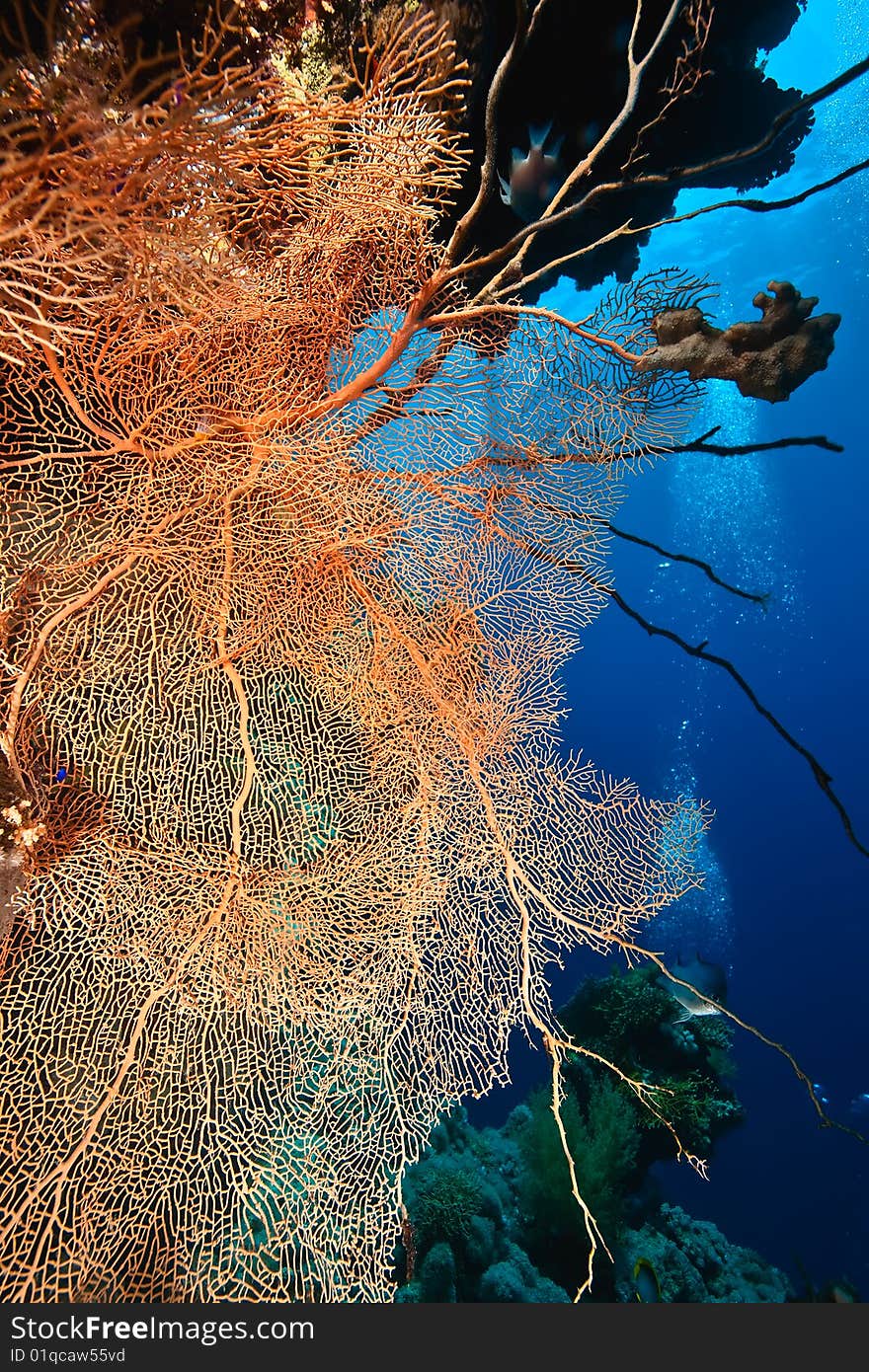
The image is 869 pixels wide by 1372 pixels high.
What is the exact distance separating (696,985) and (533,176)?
8.95 metres

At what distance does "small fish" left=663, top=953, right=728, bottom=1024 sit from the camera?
744cm

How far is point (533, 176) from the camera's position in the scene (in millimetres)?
3234

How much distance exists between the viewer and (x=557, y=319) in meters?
2.67

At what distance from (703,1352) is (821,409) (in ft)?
133

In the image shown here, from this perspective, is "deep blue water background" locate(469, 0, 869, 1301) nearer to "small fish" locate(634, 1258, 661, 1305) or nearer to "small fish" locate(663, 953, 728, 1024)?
"small fish" locate(663, 953, 728, 1024)

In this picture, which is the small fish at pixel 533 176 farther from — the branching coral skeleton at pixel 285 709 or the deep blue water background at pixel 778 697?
the deep blue water background at pixel 778 697

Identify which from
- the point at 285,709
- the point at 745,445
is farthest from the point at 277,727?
the point at 745,445

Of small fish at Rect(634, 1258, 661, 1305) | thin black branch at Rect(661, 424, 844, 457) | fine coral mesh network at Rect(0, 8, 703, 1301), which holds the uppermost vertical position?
thin black branch at Rect(661, 424, 844, 457)

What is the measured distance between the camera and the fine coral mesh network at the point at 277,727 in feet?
6.68

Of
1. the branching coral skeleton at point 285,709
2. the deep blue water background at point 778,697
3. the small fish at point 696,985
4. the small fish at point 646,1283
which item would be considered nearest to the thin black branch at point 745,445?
the branching coral skeleton at point 285,709

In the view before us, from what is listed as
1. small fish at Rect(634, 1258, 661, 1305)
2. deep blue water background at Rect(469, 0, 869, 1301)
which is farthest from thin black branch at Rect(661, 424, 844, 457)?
deep blue water background at Rect(469, 0, 869, 1301)

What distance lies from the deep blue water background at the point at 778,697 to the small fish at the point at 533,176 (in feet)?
36.8

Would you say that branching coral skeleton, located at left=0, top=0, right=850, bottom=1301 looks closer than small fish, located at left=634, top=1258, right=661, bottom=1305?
Yes

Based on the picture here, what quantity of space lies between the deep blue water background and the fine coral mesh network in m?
12.6
